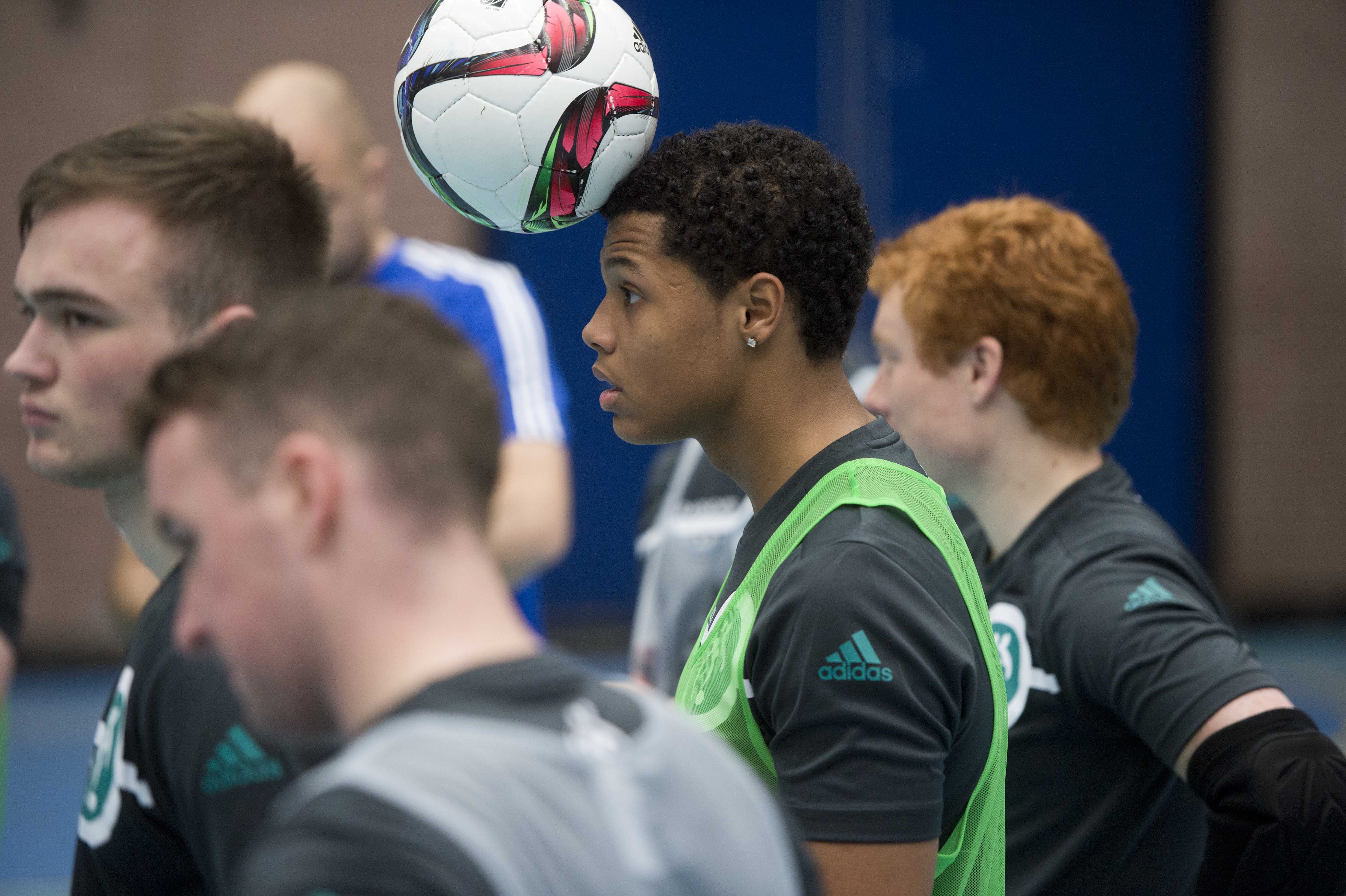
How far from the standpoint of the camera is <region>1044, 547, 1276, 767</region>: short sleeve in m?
2.14

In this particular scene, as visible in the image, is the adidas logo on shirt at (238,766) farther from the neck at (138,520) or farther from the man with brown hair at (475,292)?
the man with brown hair at (475,292)

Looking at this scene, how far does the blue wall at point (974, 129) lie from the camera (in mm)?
8328

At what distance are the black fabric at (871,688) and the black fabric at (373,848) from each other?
1.94 ft

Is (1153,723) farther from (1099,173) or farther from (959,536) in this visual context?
(1099,173)

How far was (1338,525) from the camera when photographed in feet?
28.2

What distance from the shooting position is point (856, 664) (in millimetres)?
1594

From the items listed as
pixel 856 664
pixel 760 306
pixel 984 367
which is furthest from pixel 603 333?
pixel 984 367

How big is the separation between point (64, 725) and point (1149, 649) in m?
6.16

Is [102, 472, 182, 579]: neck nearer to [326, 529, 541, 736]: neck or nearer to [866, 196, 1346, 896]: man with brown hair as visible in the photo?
[326, 529, 541, 736]: neck

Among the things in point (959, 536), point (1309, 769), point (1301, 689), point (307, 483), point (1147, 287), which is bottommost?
point (1301, 689)

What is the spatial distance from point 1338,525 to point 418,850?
29.1ft

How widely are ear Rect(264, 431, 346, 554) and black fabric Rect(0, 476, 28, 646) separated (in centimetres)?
191

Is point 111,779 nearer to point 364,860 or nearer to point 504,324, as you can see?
point 364,860

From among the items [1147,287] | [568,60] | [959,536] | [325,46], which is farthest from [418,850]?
[1147,287]
